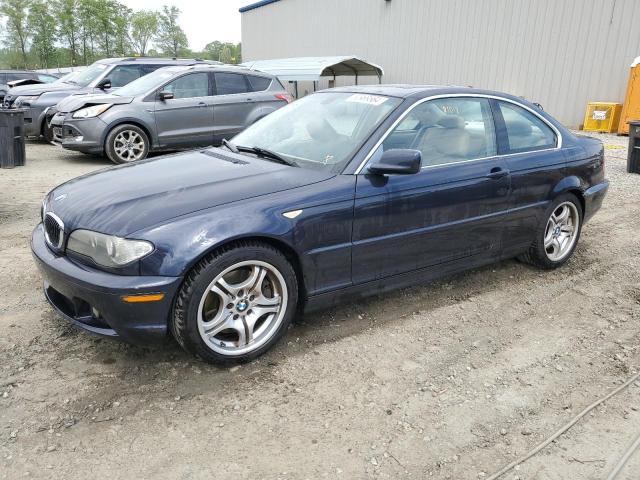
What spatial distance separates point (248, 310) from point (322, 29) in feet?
76.9

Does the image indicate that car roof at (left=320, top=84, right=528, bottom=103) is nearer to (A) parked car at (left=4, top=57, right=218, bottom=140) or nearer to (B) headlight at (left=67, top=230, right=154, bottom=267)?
(B) headlight at (left=67, top=230, right=154, bottom=267)

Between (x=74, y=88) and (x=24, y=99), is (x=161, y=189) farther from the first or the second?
(x=24, y=99)

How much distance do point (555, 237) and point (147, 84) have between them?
740 centimetres

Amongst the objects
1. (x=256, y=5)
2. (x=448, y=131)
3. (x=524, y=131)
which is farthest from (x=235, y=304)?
(x=256, y=5)

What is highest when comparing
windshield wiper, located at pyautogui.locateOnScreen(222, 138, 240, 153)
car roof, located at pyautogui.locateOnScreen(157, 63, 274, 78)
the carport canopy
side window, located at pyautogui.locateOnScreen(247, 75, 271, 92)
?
the carport canopy

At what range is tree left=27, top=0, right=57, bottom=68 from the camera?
51.9 meters

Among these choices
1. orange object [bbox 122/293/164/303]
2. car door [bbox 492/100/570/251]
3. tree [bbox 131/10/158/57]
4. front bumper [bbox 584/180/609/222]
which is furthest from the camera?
tree [bbox 131/10/158/57]

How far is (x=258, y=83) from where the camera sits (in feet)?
33.4

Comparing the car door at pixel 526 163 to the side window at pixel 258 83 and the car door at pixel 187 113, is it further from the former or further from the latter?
the side window at pixel 258 83

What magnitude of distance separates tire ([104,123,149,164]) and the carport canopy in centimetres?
924

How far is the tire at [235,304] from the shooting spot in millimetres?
2854

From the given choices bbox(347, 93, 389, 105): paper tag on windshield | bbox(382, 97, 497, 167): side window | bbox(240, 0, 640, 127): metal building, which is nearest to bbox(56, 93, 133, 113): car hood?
bbox(347, 93, 389, 105): paper tag on windshield

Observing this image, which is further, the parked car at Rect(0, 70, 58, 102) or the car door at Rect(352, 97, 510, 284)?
the parked car at Rect(0, 70, 58, 102)

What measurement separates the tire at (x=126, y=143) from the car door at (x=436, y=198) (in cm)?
647
